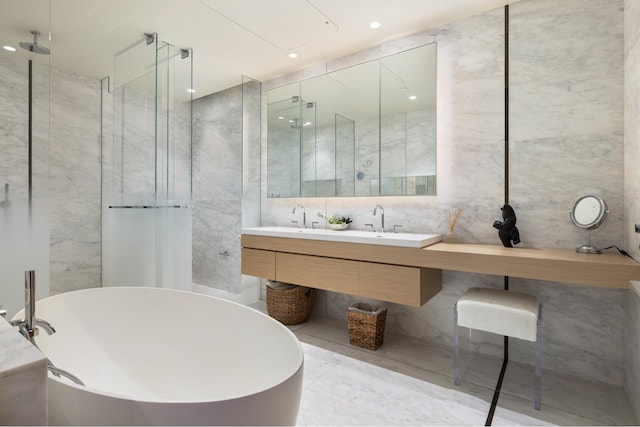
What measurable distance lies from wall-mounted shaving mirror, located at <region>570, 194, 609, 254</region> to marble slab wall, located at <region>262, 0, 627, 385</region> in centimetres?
11

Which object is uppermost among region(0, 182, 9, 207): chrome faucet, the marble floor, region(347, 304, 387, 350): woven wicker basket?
region(0, 182, 9, 207): chrome faucet

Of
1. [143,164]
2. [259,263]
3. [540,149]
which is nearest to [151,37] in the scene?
[143,164]

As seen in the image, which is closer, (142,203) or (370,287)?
(370,287)

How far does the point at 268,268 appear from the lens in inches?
121

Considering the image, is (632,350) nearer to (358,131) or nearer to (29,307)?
(358,131)

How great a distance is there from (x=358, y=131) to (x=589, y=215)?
185 cm

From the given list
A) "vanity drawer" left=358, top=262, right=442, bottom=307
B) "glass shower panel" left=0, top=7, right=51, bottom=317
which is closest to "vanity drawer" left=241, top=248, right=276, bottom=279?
"vanity drawer" left=358, top=262, right=442, bottom=307

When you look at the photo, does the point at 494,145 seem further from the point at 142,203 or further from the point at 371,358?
the point at 142,203

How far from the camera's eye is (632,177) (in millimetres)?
1846

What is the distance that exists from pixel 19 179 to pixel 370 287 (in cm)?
221

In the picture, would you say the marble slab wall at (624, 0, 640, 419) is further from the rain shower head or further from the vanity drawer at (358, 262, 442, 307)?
the rain shower head

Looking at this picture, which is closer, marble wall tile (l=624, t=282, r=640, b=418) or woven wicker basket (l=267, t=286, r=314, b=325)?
marble wall tile (l=624, t=282, r=640, b=418)

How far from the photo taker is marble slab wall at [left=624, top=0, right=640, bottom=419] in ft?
5.73

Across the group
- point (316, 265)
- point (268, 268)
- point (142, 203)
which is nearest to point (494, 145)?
point (316, 265)
